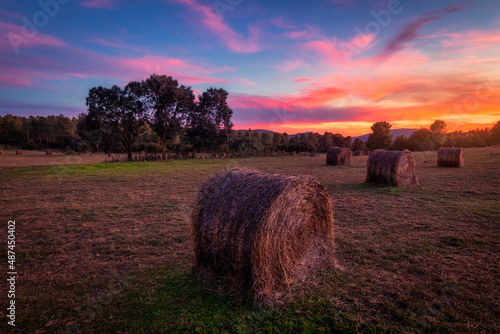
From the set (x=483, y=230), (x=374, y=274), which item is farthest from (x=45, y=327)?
(x=483, y=230)

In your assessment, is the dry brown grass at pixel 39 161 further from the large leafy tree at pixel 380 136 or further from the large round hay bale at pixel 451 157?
the large leafy tree at pixel 380 136

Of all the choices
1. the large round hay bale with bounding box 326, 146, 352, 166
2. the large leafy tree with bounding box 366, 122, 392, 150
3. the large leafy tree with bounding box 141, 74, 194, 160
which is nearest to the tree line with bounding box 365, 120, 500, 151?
the large leafy tree with bounding box 366, 122, 392, 150

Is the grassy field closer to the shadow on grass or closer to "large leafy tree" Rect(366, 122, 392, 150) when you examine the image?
the shadow on grass

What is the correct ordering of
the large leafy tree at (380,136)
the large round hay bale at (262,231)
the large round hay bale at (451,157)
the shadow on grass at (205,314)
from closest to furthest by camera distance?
1. the shadow on grass at (205,314)
2. the large round hay bale at (262,231)
3. the large round hay bale at (451,157)
4. the large leafy tree at (380,136)

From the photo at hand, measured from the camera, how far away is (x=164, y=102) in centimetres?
3584

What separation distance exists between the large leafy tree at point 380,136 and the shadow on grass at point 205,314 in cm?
7356

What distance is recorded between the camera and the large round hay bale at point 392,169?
12695 millimetres

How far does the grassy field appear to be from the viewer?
3424 millimetres

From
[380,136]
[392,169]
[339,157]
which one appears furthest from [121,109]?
[380,136]

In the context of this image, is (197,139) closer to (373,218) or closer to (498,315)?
(373,218)

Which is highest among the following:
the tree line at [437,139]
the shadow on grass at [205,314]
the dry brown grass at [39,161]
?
the tree line at [437,139]

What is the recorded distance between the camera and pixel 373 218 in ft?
25.2

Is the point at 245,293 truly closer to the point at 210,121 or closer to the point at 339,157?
the point at 339,157

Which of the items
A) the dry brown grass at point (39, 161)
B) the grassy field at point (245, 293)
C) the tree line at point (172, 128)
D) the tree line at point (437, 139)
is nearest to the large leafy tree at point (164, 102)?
the tree line at point (172, 128)
